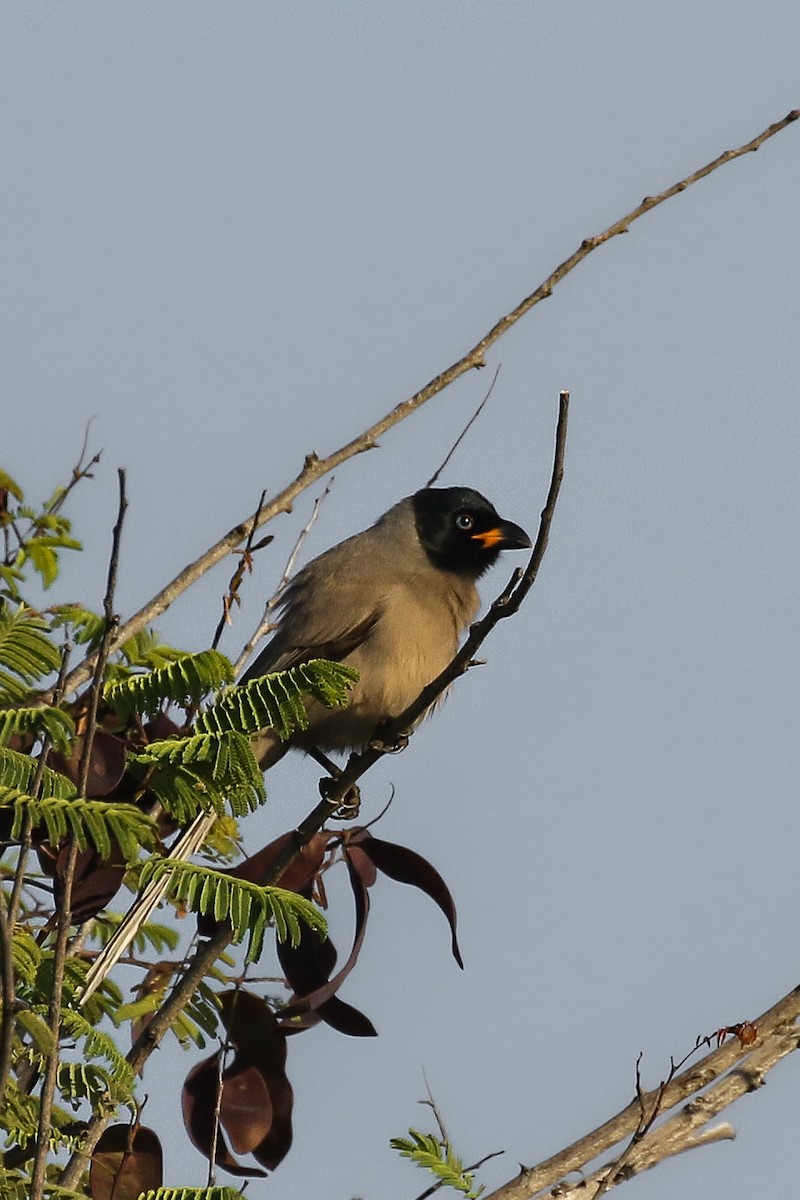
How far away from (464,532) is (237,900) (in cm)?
401

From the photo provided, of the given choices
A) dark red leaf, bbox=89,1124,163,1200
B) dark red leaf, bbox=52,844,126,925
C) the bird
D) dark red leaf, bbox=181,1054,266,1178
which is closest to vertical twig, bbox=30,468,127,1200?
dark red leaf, bbox=52,844,126,925

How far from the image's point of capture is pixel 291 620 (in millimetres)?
6949

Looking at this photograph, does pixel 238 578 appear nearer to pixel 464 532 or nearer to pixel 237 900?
pixel 237 900

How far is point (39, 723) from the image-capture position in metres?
3.37

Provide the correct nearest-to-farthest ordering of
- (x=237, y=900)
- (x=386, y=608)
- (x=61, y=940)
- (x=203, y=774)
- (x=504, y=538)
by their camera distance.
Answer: (x=61, y=940) < (x=237, y=900) < (x=203, y=774) < (x=386, y=608) < (x=504, y=538)

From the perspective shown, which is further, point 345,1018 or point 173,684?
point 345,1018

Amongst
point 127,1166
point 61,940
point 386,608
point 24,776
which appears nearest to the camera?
point 61,940

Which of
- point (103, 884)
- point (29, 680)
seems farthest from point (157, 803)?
point (29, 680)

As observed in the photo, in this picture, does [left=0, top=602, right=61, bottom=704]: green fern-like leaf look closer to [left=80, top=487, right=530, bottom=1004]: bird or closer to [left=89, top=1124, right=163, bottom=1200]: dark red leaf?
[left=89, top=1124, right=163, bottom=1200]: dark red leaf

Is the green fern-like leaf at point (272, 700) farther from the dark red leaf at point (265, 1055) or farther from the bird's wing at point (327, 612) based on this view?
the bird's wing at point (327, 612)

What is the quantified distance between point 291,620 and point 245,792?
10.3 ft

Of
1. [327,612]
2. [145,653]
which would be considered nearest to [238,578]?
[145,653]

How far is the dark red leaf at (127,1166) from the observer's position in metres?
3.93

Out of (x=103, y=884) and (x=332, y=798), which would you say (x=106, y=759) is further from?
(x=332, y=798)
